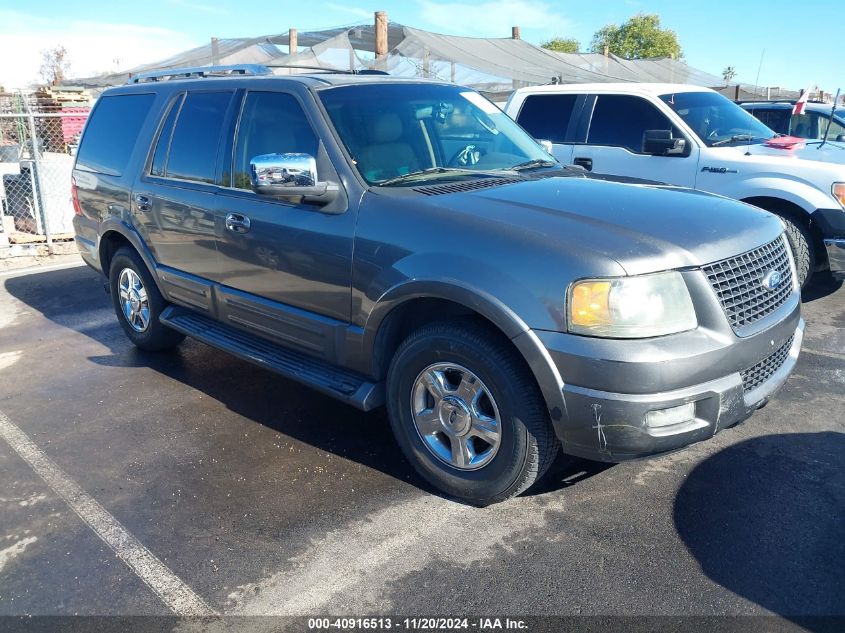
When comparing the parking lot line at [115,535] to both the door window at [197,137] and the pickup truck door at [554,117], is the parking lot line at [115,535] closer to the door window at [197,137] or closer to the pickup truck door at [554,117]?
the door window at [197,137]

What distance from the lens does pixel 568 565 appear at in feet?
9.37

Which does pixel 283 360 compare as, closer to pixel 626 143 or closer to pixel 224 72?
pixel 224 72

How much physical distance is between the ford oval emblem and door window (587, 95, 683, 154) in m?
4.03

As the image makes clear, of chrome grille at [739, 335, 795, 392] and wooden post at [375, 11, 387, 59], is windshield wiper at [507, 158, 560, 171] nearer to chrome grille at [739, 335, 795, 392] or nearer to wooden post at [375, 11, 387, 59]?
chrome grille at [739, 335, 795, 392]

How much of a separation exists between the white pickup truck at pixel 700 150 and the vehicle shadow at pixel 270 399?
153 inches

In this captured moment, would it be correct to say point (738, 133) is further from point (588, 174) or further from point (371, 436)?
point (371, 436)

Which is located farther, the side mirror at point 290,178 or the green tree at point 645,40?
the green tree at point 645,40

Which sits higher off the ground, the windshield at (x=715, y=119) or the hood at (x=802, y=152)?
the windshield at (x=715, y=119)

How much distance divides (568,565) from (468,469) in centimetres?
63

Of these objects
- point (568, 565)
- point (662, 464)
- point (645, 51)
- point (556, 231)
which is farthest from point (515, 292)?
point (645, 51)

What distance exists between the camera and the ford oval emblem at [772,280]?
3158 millimetres

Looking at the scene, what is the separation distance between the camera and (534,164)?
421 centimetres

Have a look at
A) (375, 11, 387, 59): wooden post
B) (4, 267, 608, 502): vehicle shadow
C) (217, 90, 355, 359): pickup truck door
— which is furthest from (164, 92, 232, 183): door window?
(375, 11, 387, 59): wooden post

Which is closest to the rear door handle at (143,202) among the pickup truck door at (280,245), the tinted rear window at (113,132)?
the tinted rear window at (113,132)
